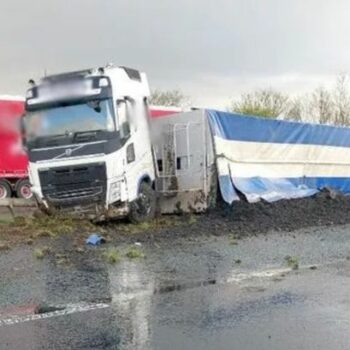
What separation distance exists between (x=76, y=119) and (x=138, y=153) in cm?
177

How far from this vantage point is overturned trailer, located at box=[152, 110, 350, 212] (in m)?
16.9

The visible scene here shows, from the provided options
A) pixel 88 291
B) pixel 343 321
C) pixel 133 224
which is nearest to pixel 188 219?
pixel 133 224

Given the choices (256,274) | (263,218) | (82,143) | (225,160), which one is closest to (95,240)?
(82,143)

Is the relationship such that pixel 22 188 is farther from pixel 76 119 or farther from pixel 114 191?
pixel 114 191

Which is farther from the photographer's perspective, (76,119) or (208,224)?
(208,224)

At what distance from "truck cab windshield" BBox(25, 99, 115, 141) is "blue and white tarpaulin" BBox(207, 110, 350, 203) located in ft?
11.0

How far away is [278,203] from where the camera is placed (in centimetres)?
1773

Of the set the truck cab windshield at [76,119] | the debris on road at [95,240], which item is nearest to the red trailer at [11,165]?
the truck cab windshield at [76,119]

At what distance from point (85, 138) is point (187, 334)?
868 cm

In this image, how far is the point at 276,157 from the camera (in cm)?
1948

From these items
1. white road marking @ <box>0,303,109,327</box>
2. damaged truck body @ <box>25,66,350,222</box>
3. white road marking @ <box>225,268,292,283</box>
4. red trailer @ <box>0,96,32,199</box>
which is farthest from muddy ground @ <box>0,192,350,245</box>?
red trailer @ <box>0,96,32,199</box>

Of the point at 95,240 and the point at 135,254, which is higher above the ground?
the point at 135,254

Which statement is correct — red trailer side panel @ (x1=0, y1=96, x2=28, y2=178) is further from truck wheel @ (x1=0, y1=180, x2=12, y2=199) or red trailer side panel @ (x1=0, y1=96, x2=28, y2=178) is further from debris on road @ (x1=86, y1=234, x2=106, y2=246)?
debris on road @ (x1=86, y1=234, x2=106, y2=246)

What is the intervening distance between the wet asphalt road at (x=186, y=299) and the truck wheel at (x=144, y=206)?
2.93m
